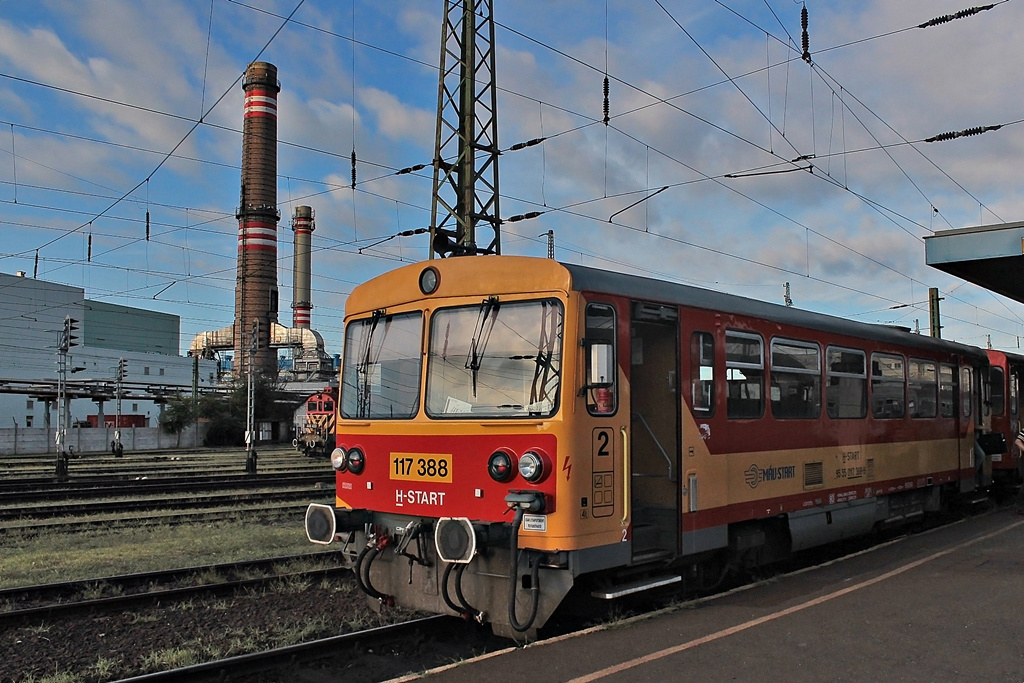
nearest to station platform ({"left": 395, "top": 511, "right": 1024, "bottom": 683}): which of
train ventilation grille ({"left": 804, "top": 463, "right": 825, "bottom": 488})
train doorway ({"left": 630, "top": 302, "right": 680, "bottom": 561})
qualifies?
train doorway ({"left": 630, "top": 302, "right": 680, "bottom": 561})

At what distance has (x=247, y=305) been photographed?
Result: 58625mm

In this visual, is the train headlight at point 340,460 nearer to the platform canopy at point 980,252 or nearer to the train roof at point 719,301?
→ the train roof at point 719,301

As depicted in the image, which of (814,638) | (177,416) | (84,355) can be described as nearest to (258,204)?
(177,416)

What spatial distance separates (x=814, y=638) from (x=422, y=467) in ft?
11.4

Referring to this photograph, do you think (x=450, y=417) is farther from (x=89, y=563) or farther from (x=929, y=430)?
(x=929, y=430)

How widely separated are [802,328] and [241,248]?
54.5m

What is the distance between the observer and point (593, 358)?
21.2ft

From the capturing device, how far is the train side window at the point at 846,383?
9.94m

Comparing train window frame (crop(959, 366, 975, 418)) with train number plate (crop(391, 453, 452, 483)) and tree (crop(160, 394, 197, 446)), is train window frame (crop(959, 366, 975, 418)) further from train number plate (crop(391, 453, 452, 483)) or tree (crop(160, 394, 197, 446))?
tree (crop(160, 394, 197, 446))

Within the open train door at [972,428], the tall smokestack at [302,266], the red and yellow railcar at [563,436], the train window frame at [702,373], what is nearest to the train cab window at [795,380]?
the red and yellow railcar at [563,436]

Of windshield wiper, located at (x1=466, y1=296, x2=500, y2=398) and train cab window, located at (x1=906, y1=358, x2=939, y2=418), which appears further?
train cab window, located at (x1=906, y1=358, x2=939, y2=418)

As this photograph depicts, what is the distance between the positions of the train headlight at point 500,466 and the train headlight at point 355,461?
166 centimetres

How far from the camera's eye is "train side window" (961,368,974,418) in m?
13.9

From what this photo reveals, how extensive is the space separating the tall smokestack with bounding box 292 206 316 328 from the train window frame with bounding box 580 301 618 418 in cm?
6620
